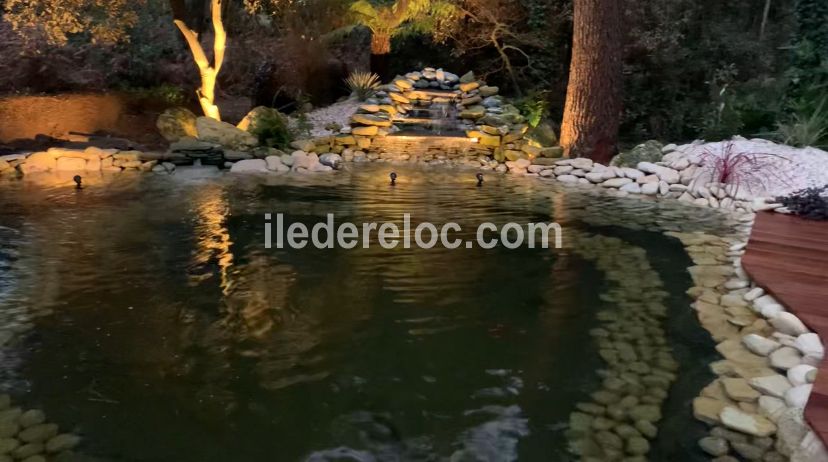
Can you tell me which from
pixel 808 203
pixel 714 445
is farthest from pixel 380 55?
pixel 714 445

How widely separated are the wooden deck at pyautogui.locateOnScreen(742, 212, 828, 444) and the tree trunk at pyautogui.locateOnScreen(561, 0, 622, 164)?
10.3 feet

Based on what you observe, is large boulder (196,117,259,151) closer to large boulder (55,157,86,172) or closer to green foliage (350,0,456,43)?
large boulder (55,157,86,172)

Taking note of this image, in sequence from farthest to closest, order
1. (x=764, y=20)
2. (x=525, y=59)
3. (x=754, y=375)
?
1. (x=525, y=59)
2. (x=764, y=20)
3. (x=754, y=375)

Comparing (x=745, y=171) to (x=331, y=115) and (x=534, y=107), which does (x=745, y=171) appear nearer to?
(x=534, y=107)

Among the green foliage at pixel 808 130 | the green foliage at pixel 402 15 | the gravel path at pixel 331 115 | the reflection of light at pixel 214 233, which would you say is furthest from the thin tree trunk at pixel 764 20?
the reflection of light at pixel 214 233

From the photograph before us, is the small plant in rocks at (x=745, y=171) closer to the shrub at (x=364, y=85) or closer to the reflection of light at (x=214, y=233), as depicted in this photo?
the reflection of light at (x=214, y=233)

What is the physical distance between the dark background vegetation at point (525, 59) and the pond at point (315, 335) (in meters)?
4.21

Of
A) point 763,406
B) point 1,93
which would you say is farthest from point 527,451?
point 1,93

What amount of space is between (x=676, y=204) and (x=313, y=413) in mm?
5489

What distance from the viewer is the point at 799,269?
400 centimetres

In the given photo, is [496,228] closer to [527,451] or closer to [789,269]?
[789,269]

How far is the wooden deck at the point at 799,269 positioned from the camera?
2535mm

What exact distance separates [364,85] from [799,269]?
9307 millimetres

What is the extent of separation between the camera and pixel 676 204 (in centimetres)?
686
